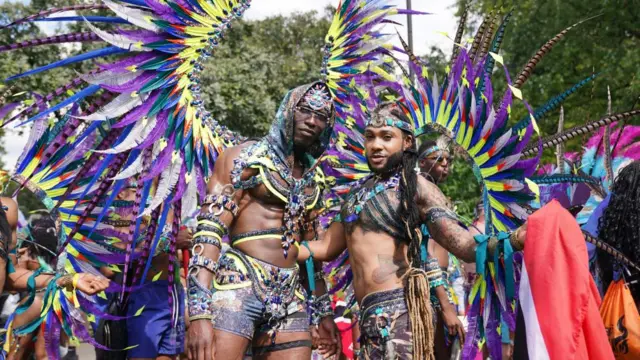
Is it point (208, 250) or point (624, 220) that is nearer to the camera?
point (208, 250)

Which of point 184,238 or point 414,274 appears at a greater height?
point 184,238

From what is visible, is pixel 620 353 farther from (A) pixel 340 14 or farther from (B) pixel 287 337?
(A) pixel 340 14

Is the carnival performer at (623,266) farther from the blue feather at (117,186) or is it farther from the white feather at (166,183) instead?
the blue feather at (117,186)

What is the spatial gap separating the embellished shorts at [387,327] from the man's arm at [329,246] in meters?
0.59

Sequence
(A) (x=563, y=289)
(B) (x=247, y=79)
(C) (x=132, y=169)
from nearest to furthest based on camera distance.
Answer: (A) (x=563, y=289) → (C) (x=132, y=169) → (B) (x=247, y=79)

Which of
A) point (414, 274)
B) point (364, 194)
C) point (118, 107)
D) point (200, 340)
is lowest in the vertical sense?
point (200, 340)

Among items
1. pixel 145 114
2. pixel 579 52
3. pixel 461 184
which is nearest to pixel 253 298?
pixel 145 114

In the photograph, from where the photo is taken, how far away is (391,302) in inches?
176

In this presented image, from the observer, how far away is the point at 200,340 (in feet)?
13.8

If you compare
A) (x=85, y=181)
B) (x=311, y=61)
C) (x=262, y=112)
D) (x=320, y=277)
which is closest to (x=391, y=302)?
(x=320, y=277)

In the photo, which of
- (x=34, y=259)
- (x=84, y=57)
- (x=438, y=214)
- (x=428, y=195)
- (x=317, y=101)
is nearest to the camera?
(x=438, y=214)

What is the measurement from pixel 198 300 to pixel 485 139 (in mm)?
2166

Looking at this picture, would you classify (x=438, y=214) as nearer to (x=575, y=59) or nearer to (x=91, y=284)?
(x=91, y=284)

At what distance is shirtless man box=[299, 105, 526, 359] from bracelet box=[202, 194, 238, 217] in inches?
25.7
